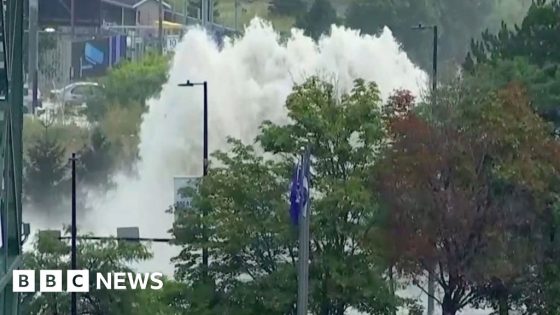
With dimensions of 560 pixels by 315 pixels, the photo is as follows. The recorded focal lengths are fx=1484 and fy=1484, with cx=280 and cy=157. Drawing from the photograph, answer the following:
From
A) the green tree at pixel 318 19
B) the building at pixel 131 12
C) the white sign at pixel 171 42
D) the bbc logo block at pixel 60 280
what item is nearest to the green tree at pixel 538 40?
the bbc logo block at pixel 60 280

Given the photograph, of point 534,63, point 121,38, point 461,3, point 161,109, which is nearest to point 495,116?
point 534,63

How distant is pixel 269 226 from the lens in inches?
792

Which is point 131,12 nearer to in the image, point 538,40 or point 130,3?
point 130,3

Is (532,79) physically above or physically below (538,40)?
below

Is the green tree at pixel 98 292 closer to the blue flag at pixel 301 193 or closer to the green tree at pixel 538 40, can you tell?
the blue flag at pixel 301 193

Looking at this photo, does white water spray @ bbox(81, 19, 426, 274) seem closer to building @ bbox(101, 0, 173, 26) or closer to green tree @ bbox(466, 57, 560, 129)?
building @ bbox(101, 0, 173, 26)

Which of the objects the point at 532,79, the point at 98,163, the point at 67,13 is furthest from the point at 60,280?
the point at 67,13

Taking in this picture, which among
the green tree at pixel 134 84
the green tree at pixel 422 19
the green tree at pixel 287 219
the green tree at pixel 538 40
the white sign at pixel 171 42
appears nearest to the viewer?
the green tree at pixel 287 219

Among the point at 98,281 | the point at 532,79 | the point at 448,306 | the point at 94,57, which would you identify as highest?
the point at 94,57

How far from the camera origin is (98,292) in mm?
23266

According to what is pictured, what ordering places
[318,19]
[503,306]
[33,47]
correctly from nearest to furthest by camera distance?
[503,306] → [33,47] → [318,19]

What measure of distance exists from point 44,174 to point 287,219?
27.4 metres

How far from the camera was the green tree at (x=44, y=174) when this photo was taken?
45.7 m

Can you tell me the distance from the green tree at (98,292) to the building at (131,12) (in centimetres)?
3573
